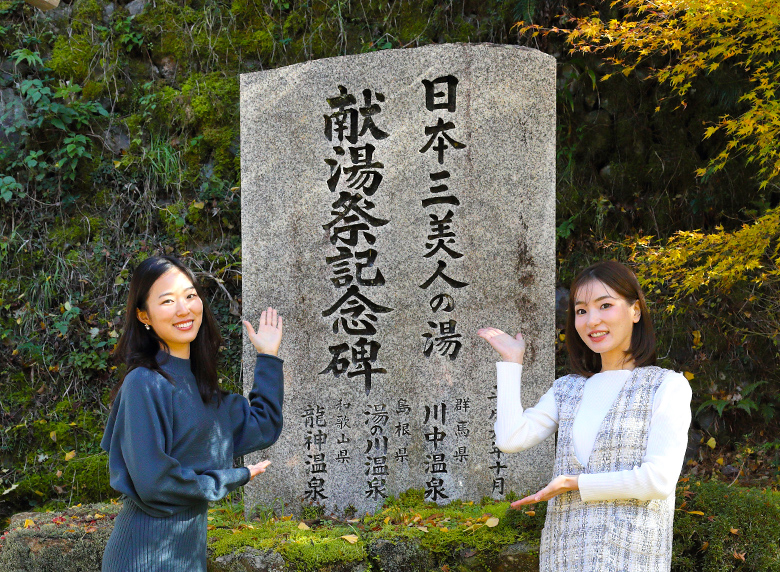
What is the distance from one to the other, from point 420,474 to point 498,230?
1.37 metres

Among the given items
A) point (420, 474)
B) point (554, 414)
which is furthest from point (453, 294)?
point (554, 414)

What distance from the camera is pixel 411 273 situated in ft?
13.2

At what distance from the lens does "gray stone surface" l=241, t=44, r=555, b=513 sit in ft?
12.9

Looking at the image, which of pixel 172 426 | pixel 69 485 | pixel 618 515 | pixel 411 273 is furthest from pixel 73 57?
pixel 618 515

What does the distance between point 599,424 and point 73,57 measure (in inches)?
233

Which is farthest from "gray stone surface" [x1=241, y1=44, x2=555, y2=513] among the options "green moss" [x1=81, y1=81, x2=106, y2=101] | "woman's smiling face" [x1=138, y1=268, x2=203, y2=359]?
"green moss" [x1=81, y1=81, x2=106, y2=101]

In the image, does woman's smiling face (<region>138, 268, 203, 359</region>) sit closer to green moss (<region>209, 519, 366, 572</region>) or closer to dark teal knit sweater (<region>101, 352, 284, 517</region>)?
dark teal knit sweater (<region>101, 352, 284, 517</region>)

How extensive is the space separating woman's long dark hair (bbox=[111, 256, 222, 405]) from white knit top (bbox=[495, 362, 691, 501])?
2.92ft

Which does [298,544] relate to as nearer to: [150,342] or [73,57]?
[150,342]

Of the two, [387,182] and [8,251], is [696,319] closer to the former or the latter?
[387,182]

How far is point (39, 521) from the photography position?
12.1ft

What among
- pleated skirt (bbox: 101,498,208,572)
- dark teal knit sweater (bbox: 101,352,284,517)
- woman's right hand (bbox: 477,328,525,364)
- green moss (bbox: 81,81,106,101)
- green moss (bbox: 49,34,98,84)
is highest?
green moss (bbox: 49,34,98,84)

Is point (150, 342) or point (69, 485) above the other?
point (150, 342)

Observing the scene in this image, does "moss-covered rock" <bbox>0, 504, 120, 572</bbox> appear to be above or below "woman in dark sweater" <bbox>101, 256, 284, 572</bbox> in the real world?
below
